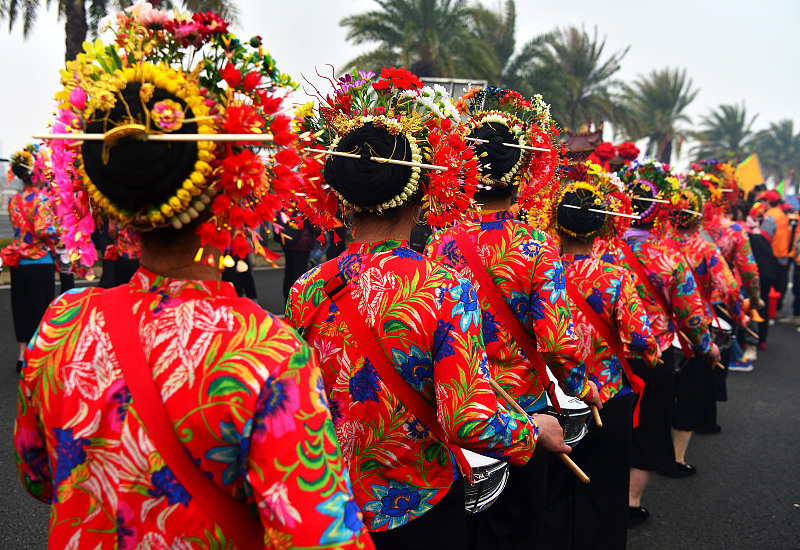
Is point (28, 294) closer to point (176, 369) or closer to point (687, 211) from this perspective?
point (176, 369)

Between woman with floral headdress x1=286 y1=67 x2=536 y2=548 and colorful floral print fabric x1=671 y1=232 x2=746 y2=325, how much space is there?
3965 millimetres

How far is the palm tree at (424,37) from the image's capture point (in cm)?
1930

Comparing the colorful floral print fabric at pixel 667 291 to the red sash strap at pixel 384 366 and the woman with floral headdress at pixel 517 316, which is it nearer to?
the woman with floral headdress at pixel 517 316

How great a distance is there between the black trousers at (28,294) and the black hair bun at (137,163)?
5.83 metres

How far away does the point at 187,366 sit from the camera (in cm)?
117

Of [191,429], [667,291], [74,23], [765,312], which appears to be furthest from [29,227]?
[74,23]

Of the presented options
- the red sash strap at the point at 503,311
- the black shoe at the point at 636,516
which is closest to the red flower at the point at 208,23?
the red sash strap at the point at 503,311

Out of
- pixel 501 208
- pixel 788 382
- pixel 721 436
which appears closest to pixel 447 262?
pixel 501 208

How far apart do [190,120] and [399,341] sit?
951 millimetres

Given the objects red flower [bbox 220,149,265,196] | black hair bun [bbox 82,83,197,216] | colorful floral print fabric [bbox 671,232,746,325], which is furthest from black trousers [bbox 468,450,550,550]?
colorful floral print fabric [bbox 671,232,746,325]

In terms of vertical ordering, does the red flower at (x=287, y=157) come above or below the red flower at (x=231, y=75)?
below

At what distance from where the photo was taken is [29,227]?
6086mm

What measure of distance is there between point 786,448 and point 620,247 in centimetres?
303

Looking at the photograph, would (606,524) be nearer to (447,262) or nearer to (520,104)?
(447,262)
